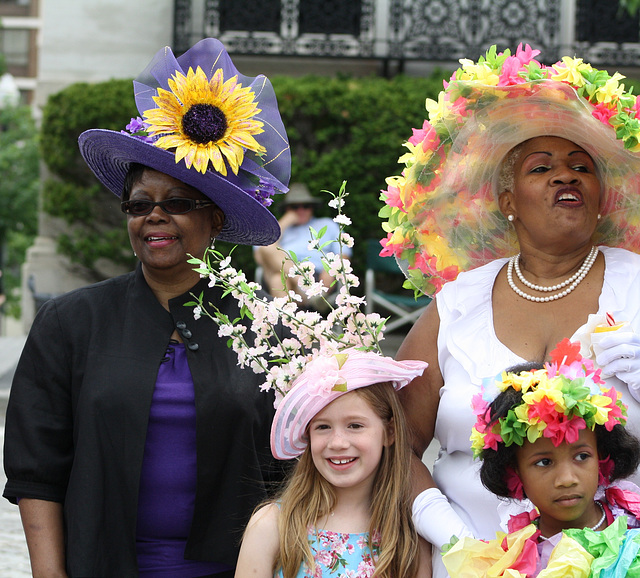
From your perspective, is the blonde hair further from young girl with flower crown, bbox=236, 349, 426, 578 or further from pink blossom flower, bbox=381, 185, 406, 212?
pink blossom flower, bbox=381, 185, 406, 212

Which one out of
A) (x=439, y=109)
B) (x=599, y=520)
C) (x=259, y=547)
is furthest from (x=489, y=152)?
(x=259, y=547)

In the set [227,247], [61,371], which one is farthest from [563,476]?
[227,247]

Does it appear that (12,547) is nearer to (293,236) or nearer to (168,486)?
(168,486)

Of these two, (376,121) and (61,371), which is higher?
(376,121)

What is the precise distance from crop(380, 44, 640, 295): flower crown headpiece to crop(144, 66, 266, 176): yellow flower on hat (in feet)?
1.76

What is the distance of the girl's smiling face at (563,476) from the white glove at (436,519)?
0.27 m

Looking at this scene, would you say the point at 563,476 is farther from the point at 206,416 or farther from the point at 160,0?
the point at 160,0

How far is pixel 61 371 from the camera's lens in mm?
2645

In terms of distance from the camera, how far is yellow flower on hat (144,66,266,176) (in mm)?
2742

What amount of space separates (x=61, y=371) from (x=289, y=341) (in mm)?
650

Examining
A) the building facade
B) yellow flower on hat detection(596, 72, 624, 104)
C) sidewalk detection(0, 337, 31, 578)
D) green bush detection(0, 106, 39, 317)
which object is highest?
the building facade

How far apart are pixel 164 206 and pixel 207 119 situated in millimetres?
291

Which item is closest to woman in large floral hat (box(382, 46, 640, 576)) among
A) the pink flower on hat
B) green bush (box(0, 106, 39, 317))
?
the pink flower on hat

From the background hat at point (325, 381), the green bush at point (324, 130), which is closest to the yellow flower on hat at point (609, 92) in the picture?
the background hat at point (325, 381)
